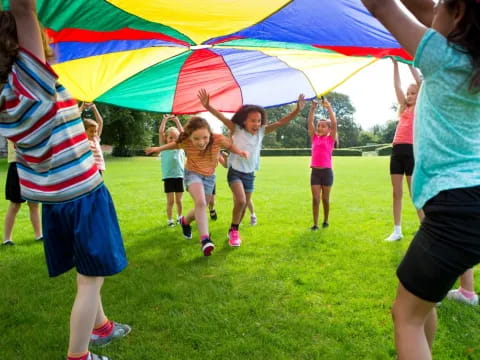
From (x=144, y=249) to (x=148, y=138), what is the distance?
106ft

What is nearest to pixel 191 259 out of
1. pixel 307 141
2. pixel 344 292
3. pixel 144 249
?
pixel 144 249

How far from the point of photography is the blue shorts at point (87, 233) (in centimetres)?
196

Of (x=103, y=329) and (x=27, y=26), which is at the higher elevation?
(x=27, y=26)

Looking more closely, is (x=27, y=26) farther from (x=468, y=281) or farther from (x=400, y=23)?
(x=468, y=281)

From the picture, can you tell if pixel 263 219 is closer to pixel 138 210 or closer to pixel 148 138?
pixel 138 210

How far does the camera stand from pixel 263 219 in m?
6.46

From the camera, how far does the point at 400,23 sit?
1.46 metres

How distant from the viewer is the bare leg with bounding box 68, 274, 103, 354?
1971 millimetres

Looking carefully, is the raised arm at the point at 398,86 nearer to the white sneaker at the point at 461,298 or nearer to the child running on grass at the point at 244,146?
the child running on grass at the point at 244,146

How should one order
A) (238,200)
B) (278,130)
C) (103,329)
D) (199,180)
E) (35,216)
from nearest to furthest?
(103,329) → (199,180) → (238,200) → (35,216) → (278,130)

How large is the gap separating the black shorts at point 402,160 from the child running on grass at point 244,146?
50.3 inches

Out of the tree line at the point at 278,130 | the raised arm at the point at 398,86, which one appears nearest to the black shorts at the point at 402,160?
the raised arm at the point at 398,86

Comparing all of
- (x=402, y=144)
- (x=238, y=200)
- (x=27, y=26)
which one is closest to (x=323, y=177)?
(x=402, y=144)

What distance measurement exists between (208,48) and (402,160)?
8.71 ft
